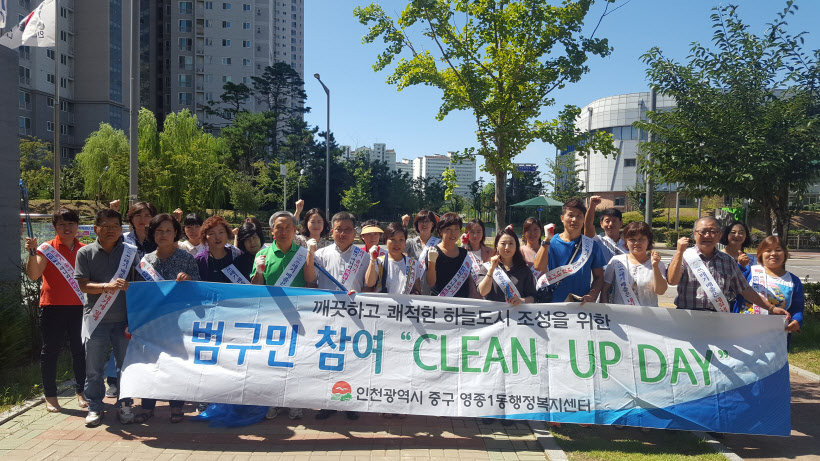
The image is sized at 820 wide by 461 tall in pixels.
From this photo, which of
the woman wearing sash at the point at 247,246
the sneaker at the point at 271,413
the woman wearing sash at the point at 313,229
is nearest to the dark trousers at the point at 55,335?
the woman wearing sash at the point at 247,246

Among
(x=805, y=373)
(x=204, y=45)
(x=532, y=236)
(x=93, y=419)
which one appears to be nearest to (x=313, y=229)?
(x=532, y=236)

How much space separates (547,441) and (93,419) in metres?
3.88

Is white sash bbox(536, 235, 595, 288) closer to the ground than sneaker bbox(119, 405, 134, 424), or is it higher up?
higher up

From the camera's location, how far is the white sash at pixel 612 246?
584 cm

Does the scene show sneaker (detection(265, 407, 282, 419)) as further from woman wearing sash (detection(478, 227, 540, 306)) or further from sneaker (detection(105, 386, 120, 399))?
woman wearing sash (detection(478, 227, 540, 306))

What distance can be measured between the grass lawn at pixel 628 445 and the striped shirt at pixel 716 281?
113cm

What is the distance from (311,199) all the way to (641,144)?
46.0 metres

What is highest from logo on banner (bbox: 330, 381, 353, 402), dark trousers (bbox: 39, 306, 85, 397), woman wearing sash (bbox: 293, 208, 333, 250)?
woman wearing sash (bbox: 293, 208, 333, 250)

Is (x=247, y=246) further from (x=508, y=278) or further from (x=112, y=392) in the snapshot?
(x=508, y=278)

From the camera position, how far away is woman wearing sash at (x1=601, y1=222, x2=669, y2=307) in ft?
15.8

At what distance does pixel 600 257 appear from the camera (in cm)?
A: 522

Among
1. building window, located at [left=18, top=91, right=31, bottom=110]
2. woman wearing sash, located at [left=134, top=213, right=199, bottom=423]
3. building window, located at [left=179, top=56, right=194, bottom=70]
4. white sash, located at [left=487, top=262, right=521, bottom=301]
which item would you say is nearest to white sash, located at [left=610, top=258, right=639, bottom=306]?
white sash, located at [left=487, top=262, right=521, bottom=301]

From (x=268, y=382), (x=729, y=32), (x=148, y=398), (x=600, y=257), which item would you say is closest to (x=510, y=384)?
(x=600, y=257)

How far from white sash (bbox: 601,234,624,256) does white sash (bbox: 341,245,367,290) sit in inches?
106
